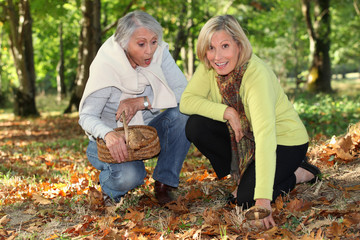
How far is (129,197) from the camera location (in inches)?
140

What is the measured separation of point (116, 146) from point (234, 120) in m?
0.97

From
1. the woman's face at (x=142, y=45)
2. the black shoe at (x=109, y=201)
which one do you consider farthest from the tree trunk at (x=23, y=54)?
the black shoe at (x=109, y=201)

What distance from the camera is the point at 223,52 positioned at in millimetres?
2881

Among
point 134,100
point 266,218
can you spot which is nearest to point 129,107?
point 134,100

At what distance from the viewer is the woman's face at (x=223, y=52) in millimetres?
2850

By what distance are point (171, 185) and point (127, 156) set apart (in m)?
0.63

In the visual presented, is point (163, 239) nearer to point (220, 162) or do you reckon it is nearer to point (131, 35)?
point (220, 162)

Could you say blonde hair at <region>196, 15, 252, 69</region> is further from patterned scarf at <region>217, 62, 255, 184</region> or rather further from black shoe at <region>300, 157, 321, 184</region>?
black shoe at <region>300, 157, 321, 184</region>

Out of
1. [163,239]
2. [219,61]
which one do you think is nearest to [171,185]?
[163,239]

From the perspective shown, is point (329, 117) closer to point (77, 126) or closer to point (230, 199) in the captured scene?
point (230, 199)

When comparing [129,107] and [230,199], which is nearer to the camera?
[230,199]

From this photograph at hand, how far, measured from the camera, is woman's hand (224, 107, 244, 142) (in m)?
3.01

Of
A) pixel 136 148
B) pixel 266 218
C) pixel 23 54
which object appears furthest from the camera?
pixel 23 54

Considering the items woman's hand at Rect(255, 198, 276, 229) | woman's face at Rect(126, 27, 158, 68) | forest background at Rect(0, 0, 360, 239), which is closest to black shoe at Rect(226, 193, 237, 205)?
forest background at Rect(0, 0, 360, 239)
